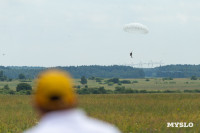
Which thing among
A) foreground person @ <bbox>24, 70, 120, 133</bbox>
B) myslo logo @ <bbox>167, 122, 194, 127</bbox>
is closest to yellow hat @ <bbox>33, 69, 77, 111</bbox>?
foreground person @ <bbox>24, 70, 120, 133</bbox>

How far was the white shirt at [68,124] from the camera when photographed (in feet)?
7.63

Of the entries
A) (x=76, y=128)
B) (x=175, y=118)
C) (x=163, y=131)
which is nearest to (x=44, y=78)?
(x=76, y=128)

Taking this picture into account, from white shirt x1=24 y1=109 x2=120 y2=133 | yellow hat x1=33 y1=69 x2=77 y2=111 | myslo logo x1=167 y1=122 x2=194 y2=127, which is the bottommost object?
myslo logo x1=167 y1=122 x2=194 y2=127

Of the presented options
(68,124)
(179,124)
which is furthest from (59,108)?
(179,124)

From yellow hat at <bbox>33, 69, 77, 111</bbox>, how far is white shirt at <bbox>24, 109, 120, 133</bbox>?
0.13 ft

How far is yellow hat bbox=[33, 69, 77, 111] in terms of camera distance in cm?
230

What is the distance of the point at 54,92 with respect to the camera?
2.29 meters

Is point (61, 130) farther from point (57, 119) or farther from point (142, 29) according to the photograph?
point (142, 29)

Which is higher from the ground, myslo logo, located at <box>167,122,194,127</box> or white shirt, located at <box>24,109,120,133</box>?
white shirt, located at <box>24,109,120,133</box>

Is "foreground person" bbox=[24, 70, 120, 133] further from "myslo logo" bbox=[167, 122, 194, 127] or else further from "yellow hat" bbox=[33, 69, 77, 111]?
"myslo logo" bbox=[167, 122, 194, 127]

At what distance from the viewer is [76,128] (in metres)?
2.34

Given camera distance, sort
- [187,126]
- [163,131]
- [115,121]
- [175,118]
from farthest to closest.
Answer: [175,118] → [115,121] → [187,126] → [163,131]

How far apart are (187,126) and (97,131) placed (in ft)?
77.7

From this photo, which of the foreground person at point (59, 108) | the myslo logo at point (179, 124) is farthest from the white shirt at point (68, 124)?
the myslo logo at point (179, 124)
